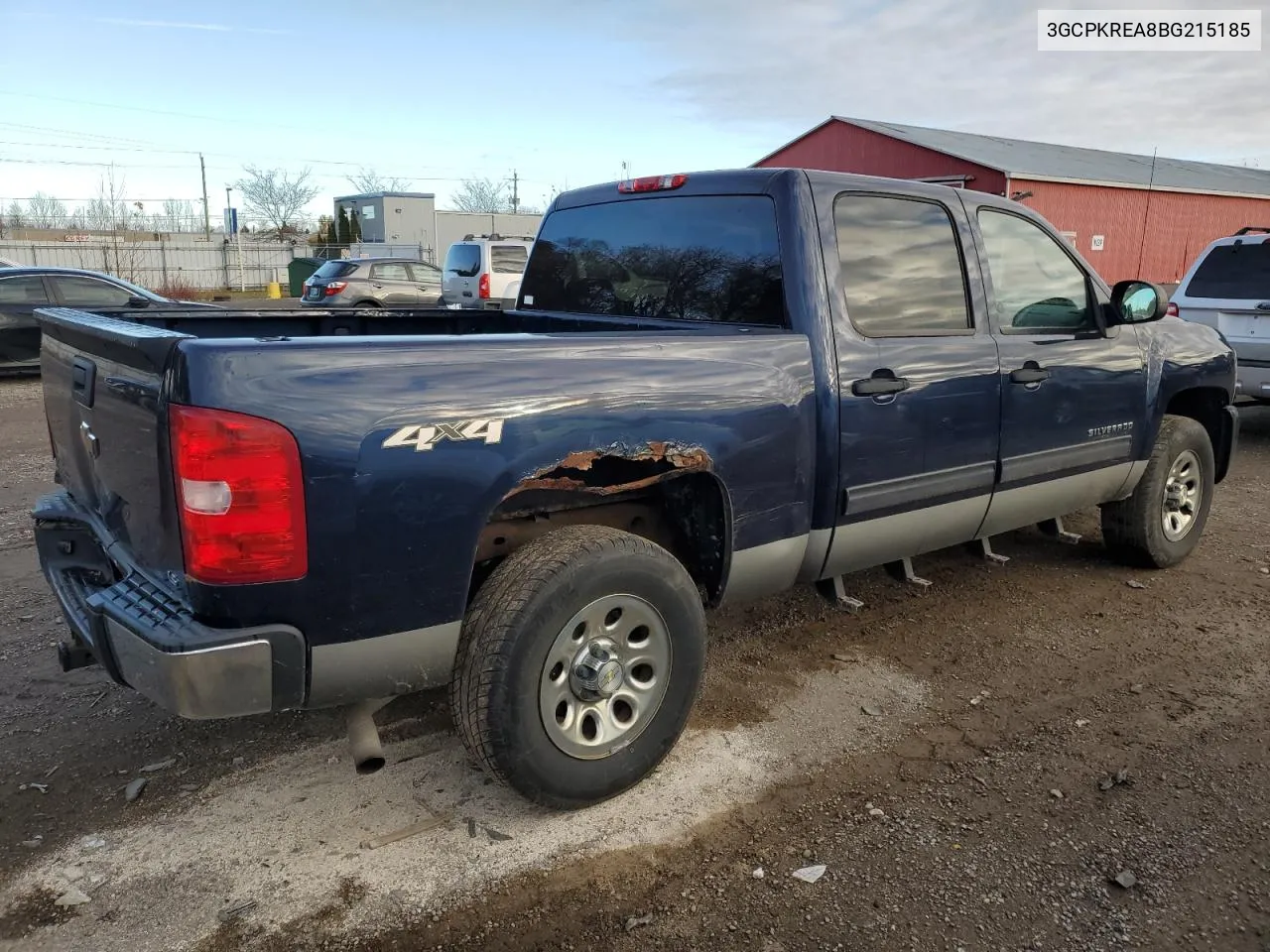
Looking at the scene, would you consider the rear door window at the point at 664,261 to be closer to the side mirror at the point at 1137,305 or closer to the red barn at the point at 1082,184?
the side mirror at the point at 1137,305

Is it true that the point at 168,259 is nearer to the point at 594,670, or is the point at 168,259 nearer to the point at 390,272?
the point at 390,272

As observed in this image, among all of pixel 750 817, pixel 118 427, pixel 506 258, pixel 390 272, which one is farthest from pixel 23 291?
pixel 750 817

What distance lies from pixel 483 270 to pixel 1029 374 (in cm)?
1521

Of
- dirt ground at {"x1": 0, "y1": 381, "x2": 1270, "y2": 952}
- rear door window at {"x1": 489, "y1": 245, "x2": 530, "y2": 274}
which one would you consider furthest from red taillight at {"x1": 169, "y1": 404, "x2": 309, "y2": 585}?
rear door window at {"x1": 489, "y1": 245, "x2": 530, "y2": 274}

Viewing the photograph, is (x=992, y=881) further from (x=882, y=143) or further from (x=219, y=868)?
(x=882, y=143)

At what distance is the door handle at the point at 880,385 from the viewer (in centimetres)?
351

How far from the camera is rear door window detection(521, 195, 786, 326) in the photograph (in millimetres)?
3592

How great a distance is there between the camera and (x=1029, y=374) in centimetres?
417

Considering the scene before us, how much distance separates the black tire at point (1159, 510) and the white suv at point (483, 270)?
14.1 metres

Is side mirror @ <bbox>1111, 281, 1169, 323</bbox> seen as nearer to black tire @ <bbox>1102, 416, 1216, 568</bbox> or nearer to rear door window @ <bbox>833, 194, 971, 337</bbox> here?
black tire @ <bbox>1102, 416, 1216, 568</bbox>

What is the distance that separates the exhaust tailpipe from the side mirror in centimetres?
388

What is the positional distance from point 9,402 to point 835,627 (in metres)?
10.5

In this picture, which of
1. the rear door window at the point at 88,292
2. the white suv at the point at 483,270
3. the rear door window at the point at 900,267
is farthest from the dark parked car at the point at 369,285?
the rear door window at the point at 900,267

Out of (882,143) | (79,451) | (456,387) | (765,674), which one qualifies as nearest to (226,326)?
(79,451)
